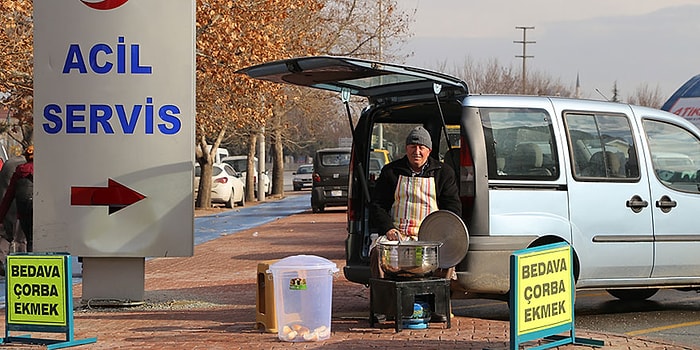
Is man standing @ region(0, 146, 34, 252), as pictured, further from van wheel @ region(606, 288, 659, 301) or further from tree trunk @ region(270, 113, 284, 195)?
tree trunk @ region(270, 113, 284, 195)

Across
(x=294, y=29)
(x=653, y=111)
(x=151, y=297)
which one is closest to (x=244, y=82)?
(x=294, y=29)

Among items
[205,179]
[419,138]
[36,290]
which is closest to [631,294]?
[419,138]

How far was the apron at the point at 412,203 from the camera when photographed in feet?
31.3

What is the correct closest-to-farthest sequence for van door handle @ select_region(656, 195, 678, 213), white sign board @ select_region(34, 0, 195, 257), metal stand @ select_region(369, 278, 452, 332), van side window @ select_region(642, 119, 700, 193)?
1. metal stand @ select_region(369, 278, 452, 332)
2. van door handle @ select_region(656, 195, 678, 213)
3. van side window @ select_region(642, 119, 700, 193)
4. white sign board @ select_region(34, 0, 195, 257)

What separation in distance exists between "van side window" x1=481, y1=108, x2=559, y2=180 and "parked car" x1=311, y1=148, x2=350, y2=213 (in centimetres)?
2227

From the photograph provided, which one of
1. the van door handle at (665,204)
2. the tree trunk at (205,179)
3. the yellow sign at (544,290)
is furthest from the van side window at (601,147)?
the tree trunk at (205,179)

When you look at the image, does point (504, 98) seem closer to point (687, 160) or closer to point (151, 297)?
point (687, 160)

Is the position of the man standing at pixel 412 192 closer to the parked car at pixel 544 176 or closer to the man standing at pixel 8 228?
the parked car at pixel 544 176

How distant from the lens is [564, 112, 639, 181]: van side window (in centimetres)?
991

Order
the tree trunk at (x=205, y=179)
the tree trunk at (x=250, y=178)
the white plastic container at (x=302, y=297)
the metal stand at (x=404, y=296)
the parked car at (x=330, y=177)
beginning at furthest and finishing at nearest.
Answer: the tree trunk at (x=250, y=178) → the tree trunk at (x=205, y=179) → the parked car at (x=330, y=177) → the metal stand at (x=404, y=296) → the white plastic container at (x=302, y=297)

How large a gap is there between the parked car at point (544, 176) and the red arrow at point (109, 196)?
81.9 inches

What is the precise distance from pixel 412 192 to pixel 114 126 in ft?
11.0

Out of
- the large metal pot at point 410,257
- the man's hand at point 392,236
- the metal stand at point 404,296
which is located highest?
the man's hand at point 392,236

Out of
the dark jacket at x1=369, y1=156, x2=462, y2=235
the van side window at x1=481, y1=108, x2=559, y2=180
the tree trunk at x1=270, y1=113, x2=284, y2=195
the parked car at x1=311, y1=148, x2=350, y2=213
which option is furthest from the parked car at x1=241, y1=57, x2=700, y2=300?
the tree trunk at x1=270, y1=113, x2=284, y2=195
